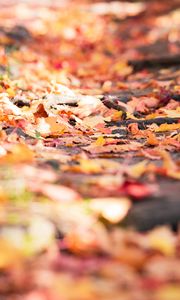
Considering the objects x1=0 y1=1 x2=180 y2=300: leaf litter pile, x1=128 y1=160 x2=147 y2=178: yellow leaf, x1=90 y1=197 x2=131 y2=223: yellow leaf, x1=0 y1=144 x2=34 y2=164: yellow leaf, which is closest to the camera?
x1=0 y1=1 x2=180 y2=300: leaf litter pile

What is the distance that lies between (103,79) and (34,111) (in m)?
2.16

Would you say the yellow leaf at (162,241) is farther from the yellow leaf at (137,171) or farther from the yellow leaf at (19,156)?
the yellow leaf at (19,156)

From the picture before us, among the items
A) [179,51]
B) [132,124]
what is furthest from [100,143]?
[179,51]

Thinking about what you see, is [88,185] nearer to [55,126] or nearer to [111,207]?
[111,207]

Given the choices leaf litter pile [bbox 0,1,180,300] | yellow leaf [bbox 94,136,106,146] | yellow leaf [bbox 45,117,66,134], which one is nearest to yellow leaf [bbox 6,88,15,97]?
leaf litter pile [bbox 0,1,180,300]

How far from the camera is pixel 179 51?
6742 mm

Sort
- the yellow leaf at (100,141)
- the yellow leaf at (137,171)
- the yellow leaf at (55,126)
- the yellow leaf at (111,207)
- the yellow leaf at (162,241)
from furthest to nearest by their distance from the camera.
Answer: the yellow leaf at (55,126), the yellow leaf at (100,141), the yellow leaf at (137,171), the yellow leaf at (111,207), the yellow leaf at (162,241)

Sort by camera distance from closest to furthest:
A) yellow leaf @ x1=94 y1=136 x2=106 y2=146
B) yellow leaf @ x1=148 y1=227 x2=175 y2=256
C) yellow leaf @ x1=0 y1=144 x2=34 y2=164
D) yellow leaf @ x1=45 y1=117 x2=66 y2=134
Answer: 1. yellow leaf @ x1=148 y1=227 x2=175 y2=256
2. yellow leaf @ x1=0 y1=144 x2=34 y2=164
3. yellow leaf @ x1=94 y1=136 x2=106 y2=146
4. yellow leaf @ x1=45 y1=117 x2=66 y2=134

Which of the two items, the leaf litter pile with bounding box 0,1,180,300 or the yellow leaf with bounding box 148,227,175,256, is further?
the yellow leaf with bounding box 148,227,175,256

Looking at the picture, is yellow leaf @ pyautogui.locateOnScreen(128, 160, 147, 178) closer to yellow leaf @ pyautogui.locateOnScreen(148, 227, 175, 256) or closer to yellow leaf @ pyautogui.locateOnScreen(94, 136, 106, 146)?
yellow leaf @ pyautogui.locateOnScreen(148, 227, 175, 256)

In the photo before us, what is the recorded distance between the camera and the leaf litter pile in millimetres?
1550

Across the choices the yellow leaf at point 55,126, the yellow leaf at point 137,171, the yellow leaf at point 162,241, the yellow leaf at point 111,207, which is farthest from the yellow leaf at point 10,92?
the yellow leaf at point 162,241

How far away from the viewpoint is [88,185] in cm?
211

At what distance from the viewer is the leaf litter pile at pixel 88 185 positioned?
5.08ft
